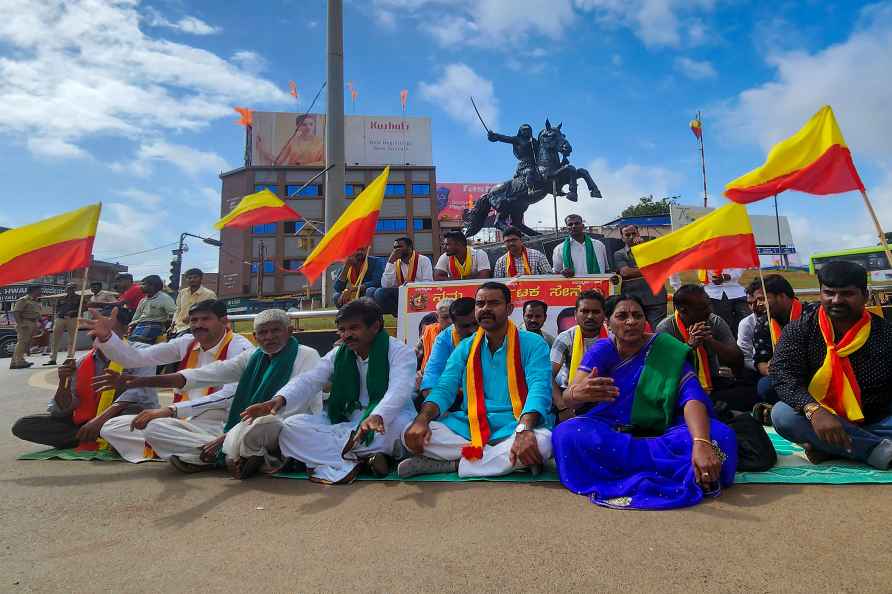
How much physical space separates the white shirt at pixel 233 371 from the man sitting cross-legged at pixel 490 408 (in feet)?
3.04

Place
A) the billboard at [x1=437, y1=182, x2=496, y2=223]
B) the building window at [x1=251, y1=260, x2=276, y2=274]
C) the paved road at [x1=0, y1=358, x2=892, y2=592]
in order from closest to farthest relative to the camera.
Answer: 1. the paved road at [x1=0, y1=358, x2=892, y2=592]
2. the building window at [x1=251, y1=260, x2=276, y2=274]
3. the billboard at [x1=437, y1=182, x2=496, y2=223]

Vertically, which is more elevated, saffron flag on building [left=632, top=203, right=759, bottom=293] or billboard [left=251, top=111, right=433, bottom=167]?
billboard [left=251, top=111, right=433, bottom=167]

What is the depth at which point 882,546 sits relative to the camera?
188 cm

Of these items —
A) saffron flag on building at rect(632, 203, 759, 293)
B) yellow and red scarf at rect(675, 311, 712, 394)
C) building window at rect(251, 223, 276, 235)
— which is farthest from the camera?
building window at rect(251, 223, 276, 235)

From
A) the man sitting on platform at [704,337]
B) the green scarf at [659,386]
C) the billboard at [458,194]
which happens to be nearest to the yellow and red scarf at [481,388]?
the green scarf at [659,386]

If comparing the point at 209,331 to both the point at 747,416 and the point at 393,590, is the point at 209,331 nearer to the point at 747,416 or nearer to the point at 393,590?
the point at 393,590

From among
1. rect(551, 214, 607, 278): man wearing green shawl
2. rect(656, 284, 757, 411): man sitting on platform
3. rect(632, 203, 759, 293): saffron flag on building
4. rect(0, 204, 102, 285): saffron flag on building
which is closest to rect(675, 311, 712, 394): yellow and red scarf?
rect(656, 284, 757, 411): man sitting on platform

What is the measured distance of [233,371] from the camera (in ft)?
12.2

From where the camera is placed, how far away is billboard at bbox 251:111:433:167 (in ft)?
141

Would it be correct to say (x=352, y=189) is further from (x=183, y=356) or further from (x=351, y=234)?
(x=183, y=356)

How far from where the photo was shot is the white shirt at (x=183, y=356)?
12.0 feet

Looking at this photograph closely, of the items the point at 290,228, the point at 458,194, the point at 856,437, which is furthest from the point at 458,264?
the point at 458,194

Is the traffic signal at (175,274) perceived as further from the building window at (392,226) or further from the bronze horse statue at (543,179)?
the bronze horse statue at (543,179)

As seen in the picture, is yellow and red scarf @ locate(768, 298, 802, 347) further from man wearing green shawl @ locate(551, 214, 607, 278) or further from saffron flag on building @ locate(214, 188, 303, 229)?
saffron flag on building @ locate(214, 188, 303, 229)
